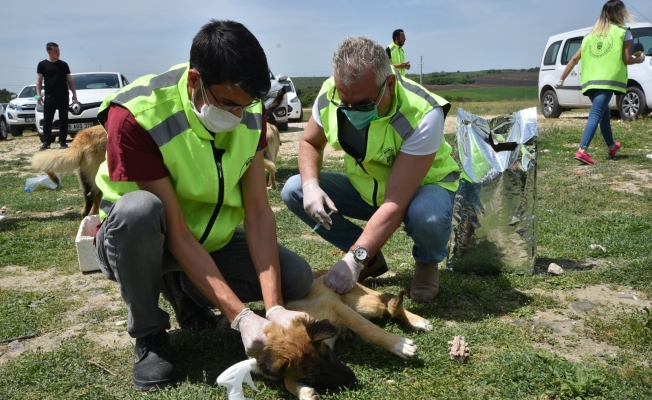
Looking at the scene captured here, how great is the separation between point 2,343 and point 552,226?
439cm

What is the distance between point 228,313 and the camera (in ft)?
8.56

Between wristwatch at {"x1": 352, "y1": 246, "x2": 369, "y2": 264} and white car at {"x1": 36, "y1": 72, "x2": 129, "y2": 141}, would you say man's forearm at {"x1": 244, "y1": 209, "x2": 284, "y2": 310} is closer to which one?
wristwatch at {"x1": 352, "y1": 246, "x2": 369, "y2": 264}

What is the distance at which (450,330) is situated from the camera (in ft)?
10.1

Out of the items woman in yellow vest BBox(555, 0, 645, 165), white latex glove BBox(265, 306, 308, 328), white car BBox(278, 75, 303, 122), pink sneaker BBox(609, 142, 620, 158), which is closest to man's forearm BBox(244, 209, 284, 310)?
white latex glove BBox(265, 306, 308, 328)

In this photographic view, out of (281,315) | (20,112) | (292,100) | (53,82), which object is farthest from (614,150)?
(20,112)

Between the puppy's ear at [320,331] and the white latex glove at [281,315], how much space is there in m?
0.10

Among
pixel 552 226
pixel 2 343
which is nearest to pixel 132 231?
pixel 2 343

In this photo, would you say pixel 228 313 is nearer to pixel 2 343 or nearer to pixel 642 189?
pixel 2 343

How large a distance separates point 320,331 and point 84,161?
5.30 m

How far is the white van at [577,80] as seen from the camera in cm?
1222

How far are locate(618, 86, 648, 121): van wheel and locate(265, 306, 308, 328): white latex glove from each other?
1212 centimetres

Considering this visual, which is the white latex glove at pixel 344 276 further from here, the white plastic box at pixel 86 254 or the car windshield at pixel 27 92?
the car windshield at pixel 27 92

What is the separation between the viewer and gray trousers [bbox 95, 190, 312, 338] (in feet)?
8.25

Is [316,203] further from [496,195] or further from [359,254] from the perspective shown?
[496,195]
